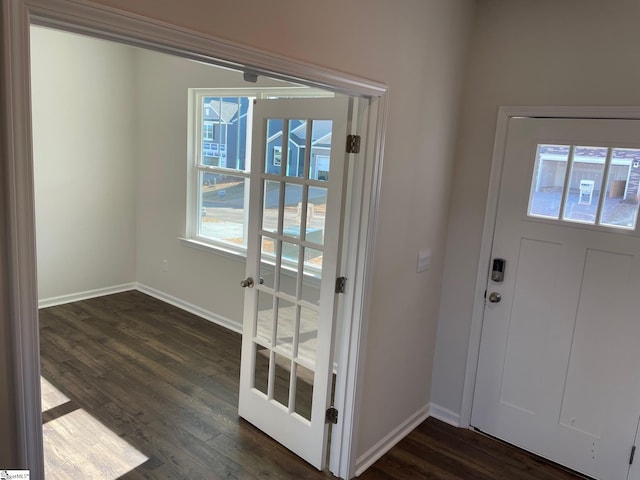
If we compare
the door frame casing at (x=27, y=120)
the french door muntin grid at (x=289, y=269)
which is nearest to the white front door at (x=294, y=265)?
the french door muntin grid at (x=289, y=269)

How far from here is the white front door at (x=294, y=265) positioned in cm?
237

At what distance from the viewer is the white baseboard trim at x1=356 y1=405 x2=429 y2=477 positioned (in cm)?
264

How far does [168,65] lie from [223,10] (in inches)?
133

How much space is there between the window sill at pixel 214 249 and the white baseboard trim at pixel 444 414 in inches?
77.6

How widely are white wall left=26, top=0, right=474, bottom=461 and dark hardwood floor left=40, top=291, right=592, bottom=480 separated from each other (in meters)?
0.35

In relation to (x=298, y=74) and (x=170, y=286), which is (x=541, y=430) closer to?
(x=298, y=74)

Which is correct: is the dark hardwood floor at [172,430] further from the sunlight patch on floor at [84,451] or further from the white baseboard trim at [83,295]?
the white baseboard trim at [83,295]

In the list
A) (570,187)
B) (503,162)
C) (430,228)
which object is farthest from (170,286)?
(570,187)

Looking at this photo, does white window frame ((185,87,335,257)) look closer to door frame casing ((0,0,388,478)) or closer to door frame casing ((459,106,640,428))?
door frame casing ((459,106,640,428))

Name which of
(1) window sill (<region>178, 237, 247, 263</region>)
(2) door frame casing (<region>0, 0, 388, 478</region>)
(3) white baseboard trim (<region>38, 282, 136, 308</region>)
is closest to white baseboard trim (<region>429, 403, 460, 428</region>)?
(1) window sill (<region>178, 237, 247, 263</region>)

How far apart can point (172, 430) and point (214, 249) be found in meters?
1.90

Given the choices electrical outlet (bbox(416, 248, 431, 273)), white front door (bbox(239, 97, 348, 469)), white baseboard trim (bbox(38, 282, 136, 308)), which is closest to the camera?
white front door (bbox(239, 97, 348, 469))

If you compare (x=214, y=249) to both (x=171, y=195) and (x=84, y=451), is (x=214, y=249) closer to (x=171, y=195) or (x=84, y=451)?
(x=171, y=195)

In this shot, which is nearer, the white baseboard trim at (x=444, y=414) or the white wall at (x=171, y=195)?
the white baseboard trim at (x=444, y=414)
